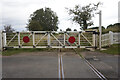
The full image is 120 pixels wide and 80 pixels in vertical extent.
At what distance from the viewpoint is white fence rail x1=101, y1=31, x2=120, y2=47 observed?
11.0 meters

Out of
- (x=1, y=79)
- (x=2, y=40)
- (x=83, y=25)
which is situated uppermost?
(x=83, y=25)

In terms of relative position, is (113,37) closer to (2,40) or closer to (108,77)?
(108,77)

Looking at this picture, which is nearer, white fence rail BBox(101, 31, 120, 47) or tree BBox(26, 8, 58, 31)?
white fence rail BBox(101, 31, 120, 47)

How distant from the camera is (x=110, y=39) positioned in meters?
11.3

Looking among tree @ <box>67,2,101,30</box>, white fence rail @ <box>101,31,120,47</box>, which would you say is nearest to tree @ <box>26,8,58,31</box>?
tree @ <box>67,2,101,30</box>

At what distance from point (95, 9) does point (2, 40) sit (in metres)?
20.1

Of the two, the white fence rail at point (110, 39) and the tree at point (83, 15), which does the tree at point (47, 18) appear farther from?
the white fence rail at point (110, 39)

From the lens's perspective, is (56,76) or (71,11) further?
(71,11)

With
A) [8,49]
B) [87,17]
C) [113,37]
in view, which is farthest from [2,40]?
[87,17]

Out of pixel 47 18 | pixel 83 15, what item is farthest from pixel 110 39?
pixel 47 18

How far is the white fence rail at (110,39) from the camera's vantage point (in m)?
11.0

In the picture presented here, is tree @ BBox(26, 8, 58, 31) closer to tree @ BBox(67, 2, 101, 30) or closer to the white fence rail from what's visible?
tree @ BBox(67, 2, 101, 30)

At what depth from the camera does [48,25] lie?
34219 mm

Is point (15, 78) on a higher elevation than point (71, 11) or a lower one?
lower
